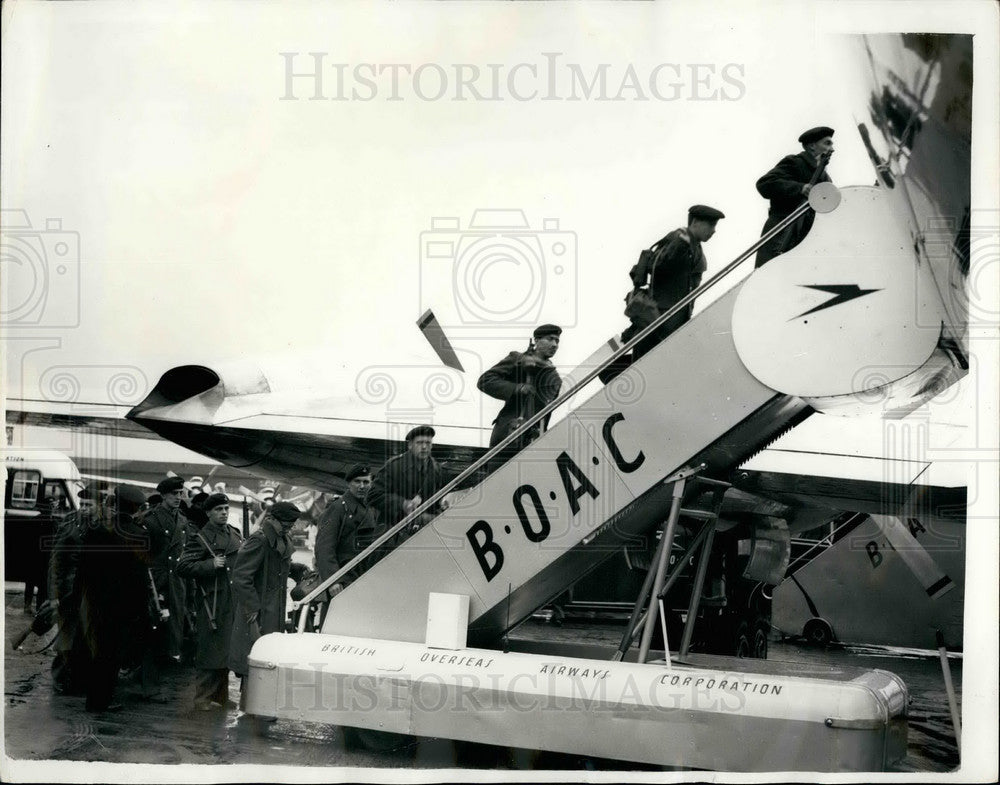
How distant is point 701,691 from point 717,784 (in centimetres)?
52

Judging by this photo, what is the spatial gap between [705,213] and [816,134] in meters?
0.68

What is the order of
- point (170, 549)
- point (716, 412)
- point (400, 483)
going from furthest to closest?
point (170, 549) < point (400, 483) < point (716, 412)

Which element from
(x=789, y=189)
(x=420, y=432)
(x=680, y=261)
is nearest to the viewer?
(x=789, y=189)

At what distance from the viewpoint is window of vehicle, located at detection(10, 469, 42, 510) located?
5844 millimetres

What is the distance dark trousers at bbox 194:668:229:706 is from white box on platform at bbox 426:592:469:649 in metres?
1.65

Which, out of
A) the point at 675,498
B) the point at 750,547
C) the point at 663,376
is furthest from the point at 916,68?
the point at 750,547

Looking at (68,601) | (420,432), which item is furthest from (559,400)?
(68,601)

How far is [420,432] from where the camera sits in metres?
6.19

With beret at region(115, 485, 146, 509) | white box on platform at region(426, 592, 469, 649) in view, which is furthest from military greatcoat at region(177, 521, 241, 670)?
white box on platform at region(426, 592, 469, 649)

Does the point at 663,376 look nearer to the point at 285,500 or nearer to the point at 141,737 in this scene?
the point at 285,500

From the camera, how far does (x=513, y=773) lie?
17.1 feet

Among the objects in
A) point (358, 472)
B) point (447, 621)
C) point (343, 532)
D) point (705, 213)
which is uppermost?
point (705, 213)

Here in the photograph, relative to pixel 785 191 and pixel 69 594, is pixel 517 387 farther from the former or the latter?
pixel 69 594

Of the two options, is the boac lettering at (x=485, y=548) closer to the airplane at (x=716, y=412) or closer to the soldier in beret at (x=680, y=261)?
the airplane at (x=716, y=412)
